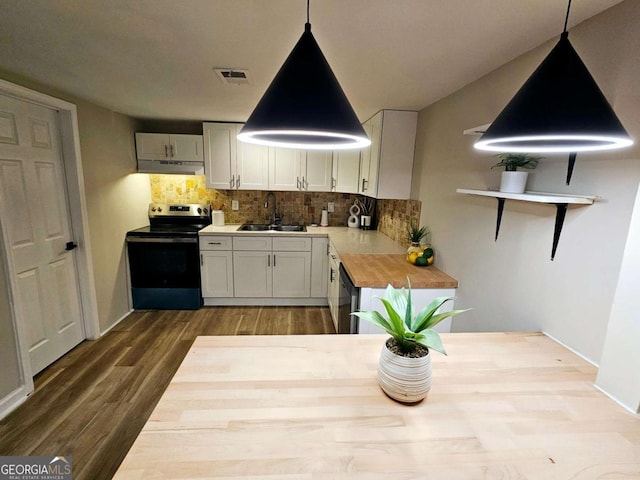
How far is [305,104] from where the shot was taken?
77 cm

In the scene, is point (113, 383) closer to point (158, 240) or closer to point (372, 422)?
point (158, 240)

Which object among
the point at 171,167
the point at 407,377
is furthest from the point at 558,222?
the point at 171,167

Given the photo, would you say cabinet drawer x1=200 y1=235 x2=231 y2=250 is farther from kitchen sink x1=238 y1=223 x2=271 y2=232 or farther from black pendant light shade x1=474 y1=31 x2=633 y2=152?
black pendant light shade x1=474 y1=31 x2=633 y2=152

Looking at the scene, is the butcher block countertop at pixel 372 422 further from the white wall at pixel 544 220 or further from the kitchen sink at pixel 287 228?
the kitchen sink at pixel 287 228

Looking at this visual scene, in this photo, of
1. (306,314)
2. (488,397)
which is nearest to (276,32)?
(488,397)

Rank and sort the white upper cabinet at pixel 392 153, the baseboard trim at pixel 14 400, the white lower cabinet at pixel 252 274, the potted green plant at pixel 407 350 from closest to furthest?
the potted green plant at pixel 407 350 → the baseboard trim at pixel 14 400 → the white upper cabinet at pixel 392 153 → the white lower cabinet at pixel 252 274

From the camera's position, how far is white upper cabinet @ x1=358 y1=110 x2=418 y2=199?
272 centimetres

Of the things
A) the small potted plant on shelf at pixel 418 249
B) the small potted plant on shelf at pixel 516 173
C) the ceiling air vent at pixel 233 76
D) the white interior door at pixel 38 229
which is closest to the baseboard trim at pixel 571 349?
the small potted plant on shelf at pixel 516 173

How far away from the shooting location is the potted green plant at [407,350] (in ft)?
3.05

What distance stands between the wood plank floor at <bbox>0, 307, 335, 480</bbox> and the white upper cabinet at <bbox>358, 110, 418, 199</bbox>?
5.25ft

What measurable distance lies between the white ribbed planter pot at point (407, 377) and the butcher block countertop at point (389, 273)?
107 centimetres

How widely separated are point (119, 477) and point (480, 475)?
2.89ft

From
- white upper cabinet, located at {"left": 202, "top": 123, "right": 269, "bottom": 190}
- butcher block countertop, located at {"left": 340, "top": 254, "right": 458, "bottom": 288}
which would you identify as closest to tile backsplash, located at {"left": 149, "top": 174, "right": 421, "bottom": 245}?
white upper cabinet, located at {"left": 202, "top": 123, "right": 269, "bottom": 190}

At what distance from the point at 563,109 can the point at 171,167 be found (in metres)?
3.68
